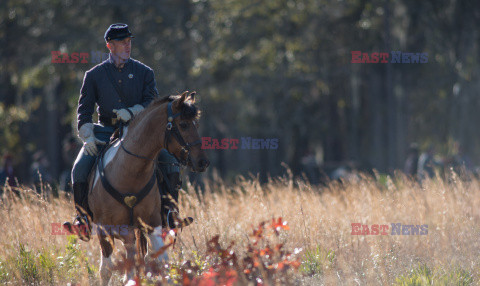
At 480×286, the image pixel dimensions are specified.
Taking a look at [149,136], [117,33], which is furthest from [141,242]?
[117,33]

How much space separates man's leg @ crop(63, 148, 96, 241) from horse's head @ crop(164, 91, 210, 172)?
1.20 meters

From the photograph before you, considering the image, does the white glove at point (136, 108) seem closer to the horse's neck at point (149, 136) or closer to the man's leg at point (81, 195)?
the horse's neck at point (149, 136)

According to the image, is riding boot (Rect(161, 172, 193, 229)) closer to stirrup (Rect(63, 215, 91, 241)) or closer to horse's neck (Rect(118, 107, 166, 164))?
horse's neck (Rect(118, 107, 166, 164))

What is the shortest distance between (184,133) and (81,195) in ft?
5.17

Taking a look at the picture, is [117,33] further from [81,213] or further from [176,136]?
[81,213]

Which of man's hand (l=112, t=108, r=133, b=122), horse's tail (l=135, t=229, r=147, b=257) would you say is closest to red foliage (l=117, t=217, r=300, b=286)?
horse's tail (l=135, t=229, r=147, b=257)

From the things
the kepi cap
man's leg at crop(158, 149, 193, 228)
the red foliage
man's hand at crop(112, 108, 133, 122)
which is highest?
the kepi cap

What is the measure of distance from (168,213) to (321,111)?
2191 cm

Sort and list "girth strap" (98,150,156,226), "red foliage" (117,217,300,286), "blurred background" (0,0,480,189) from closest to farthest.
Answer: "red foliage" (117,217,300,286), "girth strap" (98,150,156,226), "blurred background" (0,0,480,189)

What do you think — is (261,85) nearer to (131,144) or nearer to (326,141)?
(326,141)

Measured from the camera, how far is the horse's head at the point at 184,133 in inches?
230

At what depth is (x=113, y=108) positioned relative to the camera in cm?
710

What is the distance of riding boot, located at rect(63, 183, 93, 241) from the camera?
21.9ft

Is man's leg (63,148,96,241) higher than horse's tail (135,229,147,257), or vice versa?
man's leg (63,148,96,241)
